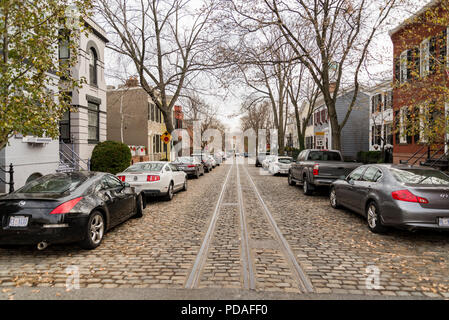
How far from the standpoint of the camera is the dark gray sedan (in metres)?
6.14

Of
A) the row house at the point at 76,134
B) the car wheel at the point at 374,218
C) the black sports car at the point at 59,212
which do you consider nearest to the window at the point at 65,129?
the row house at the point at 76,134

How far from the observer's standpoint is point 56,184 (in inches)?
254

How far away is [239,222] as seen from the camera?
26.9 ft

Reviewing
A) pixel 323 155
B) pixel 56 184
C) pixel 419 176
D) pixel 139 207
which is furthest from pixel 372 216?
pixel 323 155

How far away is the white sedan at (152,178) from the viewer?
11.0m

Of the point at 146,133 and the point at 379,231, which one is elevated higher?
the point at 146,133

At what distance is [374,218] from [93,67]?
1719 centimetres

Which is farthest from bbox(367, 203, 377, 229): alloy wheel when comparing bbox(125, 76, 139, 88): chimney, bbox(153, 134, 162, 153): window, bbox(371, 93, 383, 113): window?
bbox(153, 134, 162, 153): window

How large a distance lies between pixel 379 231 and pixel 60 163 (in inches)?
570

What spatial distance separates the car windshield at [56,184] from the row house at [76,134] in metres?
5.96

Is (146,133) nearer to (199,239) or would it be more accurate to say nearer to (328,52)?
(328,52)

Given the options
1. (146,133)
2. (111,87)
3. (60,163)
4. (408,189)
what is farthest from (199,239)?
(111,87)

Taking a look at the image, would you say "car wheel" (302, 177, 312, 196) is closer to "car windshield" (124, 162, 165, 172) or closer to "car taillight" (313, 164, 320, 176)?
"car taillight" (313, 164, 320, 176)

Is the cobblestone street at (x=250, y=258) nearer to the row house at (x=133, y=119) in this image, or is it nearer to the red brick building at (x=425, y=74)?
the red brick building at (x=425, y=74)
